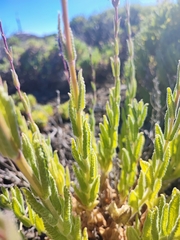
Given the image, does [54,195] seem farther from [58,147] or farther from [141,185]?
[58,147]

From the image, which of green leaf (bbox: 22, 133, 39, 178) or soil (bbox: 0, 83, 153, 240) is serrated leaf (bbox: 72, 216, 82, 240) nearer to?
green leaf (bbox: 22, 133, 39, 178)


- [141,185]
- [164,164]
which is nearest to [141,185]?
[141,185]

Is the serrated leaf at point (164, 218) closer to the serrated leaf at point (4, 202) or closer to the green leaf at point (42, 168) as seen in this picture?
the green leaf at point (42, 168)

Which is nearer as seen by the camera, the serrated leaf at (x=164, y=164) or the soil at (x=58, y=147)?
the serrated leaf at (x=164, y=164)

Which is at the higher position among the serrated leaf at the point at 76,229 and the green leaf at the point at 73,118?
the green leaf at the point at 73,118

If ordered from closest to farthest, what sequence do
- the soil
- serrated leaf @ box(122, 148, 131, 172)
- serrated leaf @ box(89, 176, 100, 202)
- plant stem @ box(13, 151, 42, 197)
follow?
plant stem @ box(13, 151, 42, 197)
serrated leaf @ box(89, 176, 100, 202)
serrated leaf @ box(122, 148, 131, 172)
the soil

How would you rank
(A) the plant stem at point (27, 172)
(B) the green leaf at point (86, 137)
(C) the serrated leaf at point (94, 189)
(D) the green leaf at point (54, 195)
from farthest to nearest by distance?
(C) the serrated leaf at point (94, 189), (B) the green leaf at point (86, 137), (D) the green leaf at point (54, 195), (A) the plant stem at point (27, 172)

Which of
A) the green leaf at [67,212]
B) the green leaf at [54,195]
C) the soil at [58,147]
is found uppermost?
the green leaf at [54,195]

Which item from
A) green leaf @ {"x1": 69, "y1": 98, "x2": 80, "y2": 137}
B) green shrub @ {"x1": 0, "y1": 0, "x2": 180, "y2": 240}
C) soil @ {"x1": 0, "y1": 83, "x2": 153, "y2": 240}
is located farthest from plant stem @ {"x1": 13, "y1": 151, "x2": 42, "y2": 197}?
soil @ {"x1": 0, "y1": 83, "x2": 153, "y2": 240}

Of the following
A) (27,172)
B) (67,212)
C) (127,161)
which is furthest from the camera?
(127,161)

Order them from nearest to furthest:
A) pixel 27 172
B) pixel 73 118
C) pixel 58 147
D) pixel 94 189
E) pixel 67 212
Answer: pixel 27 172
pixel 67 212
pixel 73 118
pixel 94 189
pixel 58 147

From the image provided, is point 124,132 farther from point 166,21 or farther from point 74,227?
point 166,21

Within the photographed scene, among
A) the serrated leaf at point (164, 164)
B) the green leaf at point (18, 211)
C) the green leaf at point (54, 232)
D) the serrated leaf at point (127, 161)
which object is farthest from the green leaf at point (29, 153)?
the serrated leaf at point (127, 161)
